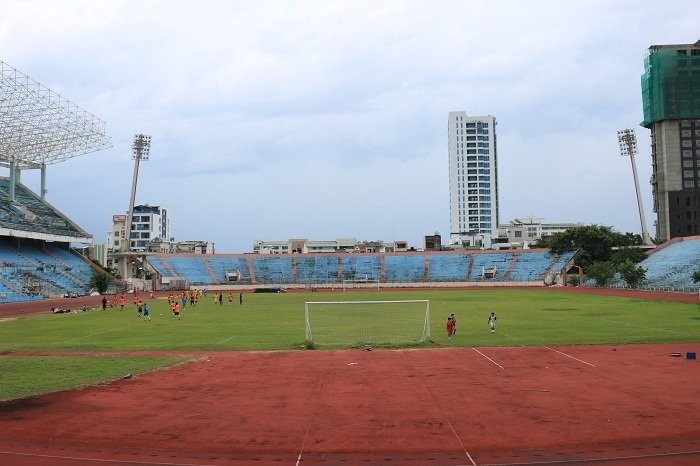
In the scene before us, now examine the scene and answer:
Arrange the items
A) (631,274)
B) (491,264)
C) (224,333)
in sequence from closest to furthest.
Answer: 1. (224,333)
2. (631,274)
3. (491,264)

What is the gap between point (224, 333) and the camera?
103 ft

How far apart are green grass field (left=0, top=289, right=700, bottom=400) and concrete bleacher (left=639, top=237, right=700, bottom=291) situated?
2109cm

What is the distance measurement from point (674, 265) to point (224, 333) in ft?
204

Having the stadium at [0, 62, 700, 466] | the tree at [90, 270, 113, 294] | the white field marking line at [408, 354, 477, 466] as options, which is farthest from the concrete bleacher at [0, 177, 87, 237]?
the white field marking line at [408, 354, 477, 466]

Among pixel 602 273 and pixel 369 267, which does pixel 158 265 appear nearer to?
pixel 369 267

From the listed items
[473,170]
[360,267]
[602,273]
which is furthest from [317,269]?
[473,170]

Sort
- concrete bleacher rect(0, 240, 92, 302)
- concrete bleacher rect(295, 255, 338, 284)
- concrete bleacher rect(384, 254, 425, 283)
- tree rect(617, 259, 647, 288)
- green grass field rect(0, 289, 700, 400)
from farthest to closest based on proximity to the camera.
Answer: concrete bleacher rect(295, 255, 338, 284), concrete bleacher rect(384, 254, 425, 283), tree rect(617, 259, 647, 288), concrete bleacher rect(0, 240, 92, 302), green grass field rect(0, 289, 700, 400)

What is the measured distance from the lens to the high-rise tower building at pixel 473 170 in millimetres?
186500

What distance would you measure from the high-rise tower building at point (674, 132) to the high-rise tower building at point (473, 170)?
238 feet

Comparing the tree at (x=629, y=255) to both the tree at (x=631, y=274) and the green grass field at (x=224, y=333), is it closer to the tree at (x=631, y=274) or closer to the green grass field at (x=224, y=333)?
the tree at (x=631, y=274)

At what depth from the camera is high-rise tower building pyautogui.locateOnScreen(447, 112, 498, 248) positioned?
18650cm

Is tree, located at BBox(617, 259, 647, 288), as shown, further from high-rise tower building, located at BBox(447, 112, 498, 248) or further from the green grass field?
high-rise tower building, located at BBox(447, 112, 498, 248)

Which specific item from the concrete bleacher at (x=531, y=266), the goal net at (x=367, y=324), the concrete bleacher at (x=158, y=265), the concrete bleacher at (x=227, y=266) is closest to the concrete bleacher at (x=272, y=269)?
the concrete bleacher at (x=227, y=266)

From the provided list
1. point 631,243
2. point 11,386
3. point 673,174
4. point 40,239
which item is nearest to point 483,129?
point 673,174
